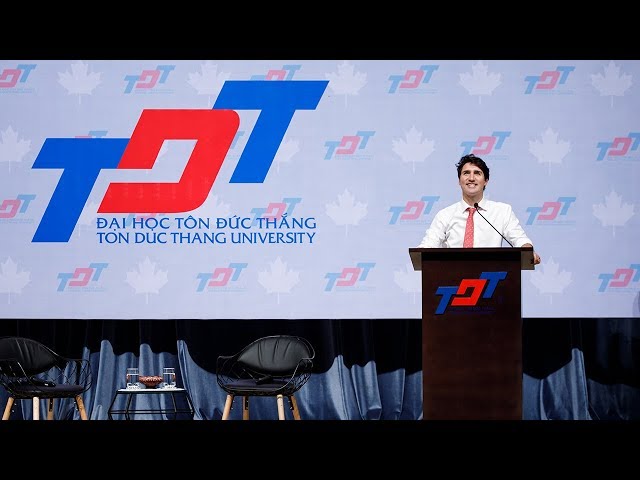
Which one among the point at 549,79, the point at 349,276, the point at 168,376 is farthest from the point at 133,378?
the point at 549,79

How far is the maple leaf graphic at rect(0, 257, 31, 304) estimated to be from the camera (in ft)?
23.1

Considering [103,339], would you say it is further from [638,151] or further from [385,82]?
[638,151]

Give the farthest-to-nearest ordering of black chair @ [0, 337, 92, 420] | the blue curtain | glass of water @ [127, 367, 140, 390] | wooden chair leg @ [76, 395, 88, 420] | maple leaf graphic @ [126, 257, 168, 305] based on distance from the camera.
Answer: the blue curtain < maple leaf graphic @ [126, 257, 168, 305] < glass of water @ [127, 367, 140, 390] < wooden chair leg @ [76, 395, 88, 420] < black chair @ [0, 337, 92, 420]

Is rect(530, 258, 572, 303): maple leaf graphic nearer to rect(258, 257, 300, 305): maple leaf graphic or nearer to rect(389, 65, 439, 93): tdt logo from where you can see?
rect(389, 65, 439, 93): tdt logo

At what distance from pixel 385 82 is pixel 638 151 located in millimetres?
1812

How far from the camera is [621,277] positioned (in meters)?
6.94

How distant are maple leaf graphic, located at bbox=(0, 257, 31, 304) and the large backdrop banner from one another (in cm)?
1

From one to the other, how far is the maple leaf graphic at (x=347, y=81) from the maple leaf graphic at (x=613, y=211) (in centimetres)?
183

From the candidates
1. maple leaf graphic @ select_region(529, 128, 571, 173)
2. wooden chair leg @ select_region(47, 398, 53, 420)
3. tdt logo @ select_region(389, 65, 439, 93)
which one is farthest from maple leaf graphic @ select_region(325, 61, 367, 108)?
wooden chair leg @ select_region(47, 398, 53, 420)

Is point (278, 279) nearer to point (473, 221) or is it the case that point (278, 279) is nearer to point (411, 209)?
point (411, 209)
